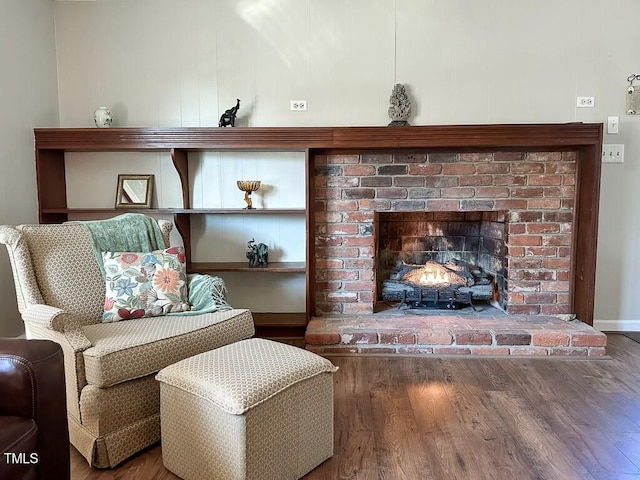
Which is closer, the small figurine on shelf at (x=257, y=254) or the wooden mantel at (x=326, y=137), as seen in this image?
the wooden mantel at (x=326, y=137)

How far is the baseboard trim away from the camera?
305 cm

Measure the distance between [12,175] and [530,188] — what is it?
3.27 metres

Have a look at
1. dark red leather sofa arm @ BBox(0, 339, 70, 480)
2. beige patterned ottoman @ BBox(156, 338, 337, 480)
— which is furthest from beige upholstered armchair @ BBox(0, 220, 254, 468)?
dark red leather sofa arm @ BBox(0, 339, 70, 480)

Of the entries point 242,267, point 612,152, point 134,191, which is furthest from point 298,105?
point 612,152

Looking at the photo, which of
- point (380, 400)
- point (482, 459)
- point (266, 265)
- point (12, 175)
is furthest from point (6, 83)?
point (482, 459)

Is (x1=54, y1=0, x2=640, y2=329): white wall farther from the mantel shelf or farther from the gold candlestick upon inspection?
the mantel shelf

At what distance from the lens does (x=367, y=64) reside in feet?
9.65

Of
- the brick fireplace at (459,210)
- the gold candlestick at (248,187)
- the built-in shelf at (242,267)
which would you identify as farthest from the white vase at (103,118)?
the brick fireplace at (459,210)

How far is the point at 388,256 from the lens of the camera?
3369 mm

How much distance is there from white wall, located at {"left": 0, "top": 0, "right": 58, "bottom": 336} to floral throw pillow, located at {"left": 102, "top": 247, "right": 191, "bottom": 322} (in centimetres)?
107

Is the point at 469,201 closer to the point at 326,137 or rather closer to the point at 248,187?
the point at 326,137

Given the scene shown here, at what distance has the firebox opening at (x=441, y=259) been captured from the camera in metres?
3.09

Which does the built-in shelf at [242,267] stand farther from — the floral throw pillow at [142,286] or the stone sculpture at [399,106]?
the stone sculpture at [399,106]

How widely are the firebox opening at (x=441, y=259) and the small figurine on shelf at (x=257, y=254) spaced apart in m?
0.82
